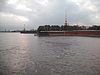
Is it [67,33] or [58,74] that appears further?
[67,33]

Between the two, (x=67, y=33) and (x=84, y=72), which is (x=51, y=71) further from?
(x=67, y=33)

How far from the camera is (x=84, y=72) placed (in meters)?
8.43

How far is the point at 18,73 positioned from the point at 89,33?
73.6 meters

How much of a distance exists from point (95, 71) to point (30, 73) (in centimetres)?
389

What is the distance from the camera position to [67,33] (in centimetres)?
9094

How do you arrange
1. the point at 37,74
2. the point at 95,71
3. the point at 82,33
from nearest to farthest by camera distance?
the point at 37,74 → the point at 95,71 → the point at 82,33

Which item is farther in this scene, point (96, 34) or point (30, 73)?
point (96, 34)

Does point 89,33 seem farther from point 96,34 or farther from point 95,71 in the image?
point 95,71

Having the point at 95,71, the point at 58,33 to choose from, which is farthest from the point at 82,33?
the point at 95,71

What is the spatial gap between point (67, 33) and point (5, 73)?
84007 millimetres

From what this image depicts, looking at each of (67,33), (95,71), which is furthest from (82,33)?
(95,71)

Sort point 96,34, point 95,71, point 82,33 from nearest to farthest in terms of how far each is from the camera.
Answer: point 95,71 → point 96,34 → point 82,33

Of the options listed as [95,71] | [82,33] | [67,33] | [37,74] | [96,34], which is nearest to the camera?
[37,74]

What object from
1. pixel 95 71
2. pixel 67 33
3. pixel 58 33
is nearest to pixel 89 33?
pixel 67 33
